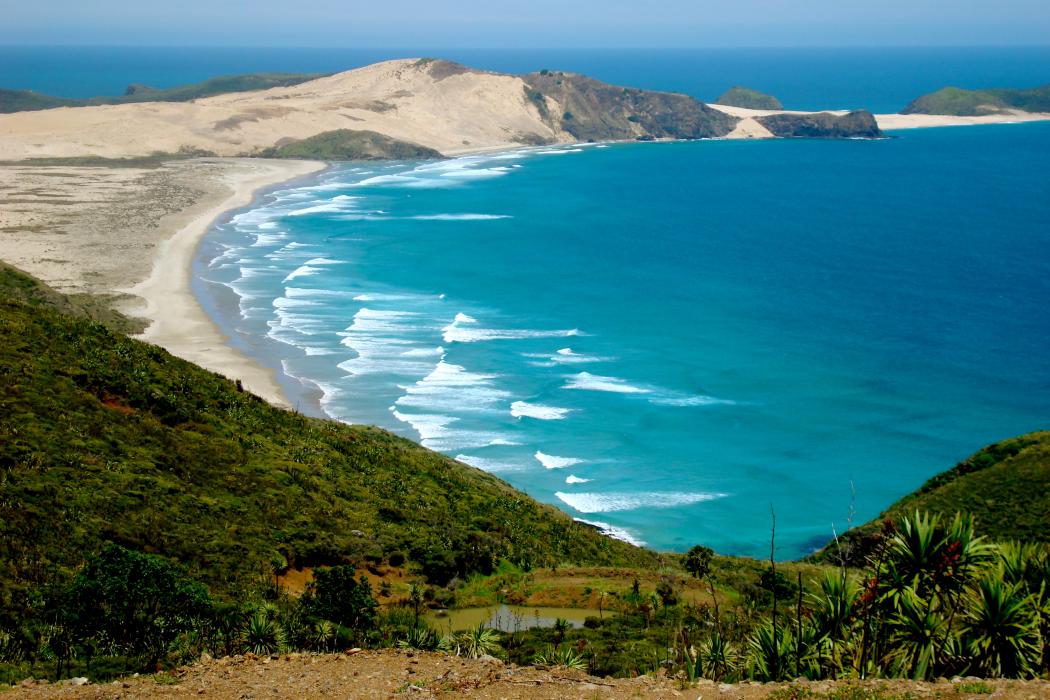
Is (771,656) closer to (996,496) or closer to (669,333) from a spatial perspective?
(996,496)

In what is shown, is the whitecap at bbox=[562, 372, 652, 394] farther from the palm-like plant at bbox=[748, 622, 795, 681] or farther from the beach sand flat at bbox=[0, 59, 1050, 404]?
the palm-like plant at bbox=[748, 622, 795, 681]

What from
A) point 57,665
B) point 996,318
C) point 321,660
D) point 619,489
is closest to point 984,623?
point 321,660

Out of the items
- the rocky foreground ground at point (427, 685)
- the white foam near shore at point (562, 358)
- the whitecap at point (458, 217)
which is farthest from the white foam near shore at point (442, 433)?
the whitecap at point (458, 217)

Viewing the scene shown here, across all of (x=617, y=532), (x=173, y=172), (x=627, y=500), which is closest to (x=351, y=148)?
(x=173, y=172)

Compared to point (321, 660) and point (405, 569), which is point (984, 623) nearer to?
point (321, 660)

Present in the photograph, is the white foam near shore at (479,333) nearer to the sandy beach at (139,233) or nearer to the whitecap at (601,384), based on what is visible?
the whitecap at (601,384)

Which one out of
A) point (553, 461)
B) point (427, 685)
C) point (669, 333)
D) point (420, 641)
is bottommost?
point (553, 461)
